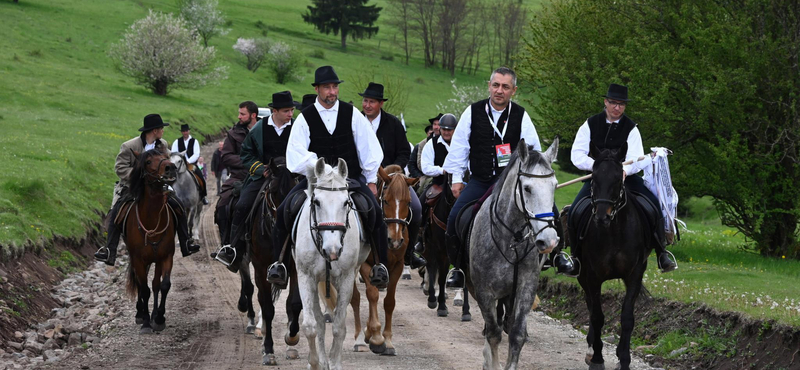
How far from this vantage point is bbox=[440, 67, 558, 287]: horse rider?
908 cm

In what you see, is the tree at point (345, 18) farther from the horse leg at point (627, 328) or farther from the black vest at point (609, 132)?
the horse leg at point (627, 328)

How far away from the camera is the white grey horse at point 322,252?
26.9ft

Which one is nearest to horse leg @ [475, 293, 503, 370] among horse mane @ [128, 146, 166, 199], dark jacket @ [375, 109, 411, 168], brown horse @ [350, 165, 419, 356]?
brown horse @ [350, 165, 419, 356]

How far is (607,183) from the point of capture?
909cm

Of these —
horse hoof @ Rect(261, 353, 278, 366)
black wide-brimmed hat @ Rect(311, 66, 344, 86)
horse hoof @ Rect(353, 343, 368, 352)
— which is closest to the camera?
black wide-brimmed hat @ Rect(311, 66, 344, 86)

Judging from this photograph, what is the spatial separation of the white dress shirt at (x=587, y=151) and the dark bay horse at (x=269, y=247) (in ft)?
11.3

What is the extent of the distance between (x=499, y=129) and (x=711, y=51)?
1143 centimetres

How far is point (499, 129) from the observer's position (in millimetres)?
9141

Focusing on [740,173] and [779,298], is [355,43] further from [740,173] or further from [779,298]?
[779,298]

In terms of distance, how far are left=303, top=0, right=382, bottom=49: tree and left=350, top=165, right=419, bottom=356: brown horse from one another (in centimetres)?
9340

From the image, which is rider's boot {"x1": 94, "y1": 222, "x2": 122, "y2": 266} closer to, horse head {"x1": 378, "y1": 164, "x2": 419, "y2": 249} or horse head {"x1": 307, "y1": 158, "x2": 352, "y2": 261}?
horse head {"x1": 378, "y1": 164, "x2": 419, "y2": 249}

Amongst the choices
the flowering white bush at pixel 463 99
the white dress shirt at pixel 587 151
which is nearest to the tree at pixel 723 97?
the white dress shirt at pixel 587 151

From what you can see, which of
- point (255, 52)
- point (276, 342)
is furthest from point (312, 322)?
point (255, 52)

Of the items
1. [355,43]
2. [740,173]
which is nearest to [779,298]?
[740,173]
